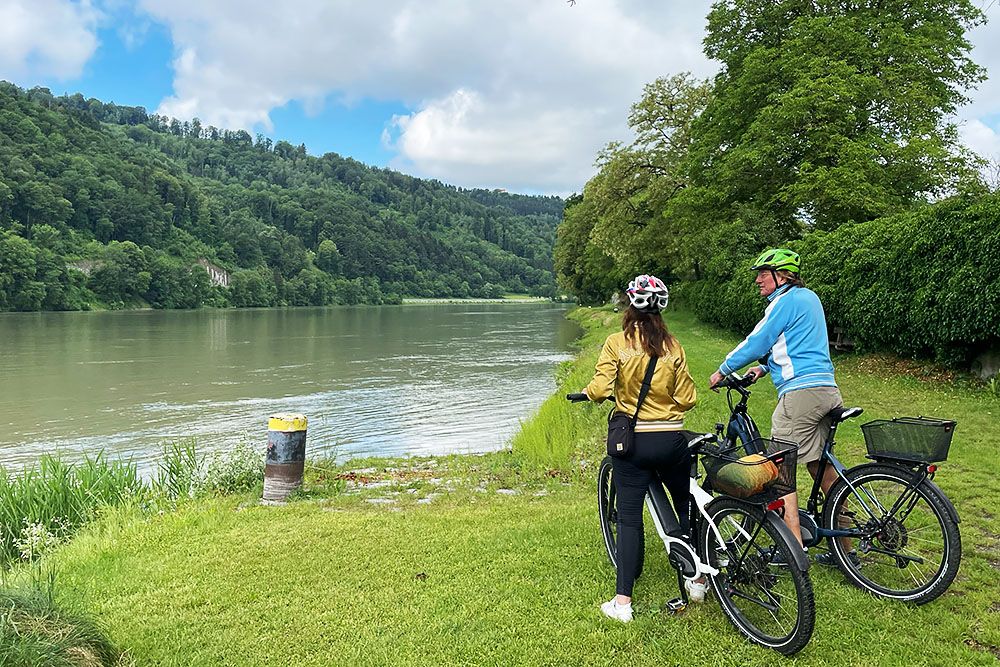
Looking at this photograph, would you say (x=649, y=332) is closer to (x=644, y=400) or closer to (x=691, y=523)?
(x=644, y=400)

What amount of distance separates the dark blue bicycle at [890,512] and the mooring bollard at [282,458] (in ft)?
16.2

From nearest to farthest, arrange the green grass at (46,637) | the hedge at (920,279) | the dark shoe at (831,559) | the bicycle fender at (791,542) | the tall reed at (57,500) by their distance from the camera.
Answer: the green grass at (46,637) < the bicycle fender at (791,542) < the dark shoe at (831,559) < the tall reed at (57,500) < the hedge at (920,279)

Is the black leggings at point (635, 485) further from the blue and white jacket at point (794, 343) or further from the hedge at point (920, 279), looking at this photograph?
the hedge at point (920, 279)

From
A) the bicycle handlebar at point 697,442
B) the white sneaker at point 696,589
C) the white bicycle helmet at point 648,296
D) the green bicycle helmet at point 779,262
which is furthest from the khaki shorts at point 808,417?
the white bicycle helmet at point 648,296

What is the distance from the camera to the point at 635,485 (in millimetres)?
4004

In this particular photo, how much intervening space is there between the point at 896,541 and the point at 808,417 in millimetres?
906

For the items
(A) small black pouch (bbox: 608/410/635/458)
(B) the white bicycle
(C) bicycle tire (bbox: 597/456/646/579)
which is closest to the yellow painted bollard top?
(C) bicycle tire (bbox: 597/456/646/579)

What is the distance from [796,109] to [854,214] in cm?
374

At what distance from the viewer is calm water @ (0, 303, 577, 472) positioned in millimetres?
14750

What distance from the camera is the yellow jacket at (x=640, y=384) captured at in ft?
12.8

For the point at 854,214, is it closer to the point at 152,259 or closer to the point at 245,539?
the point at 245,539

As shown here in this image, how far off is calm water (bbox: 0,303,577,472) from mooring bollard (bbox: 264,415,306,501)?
4.68 meters

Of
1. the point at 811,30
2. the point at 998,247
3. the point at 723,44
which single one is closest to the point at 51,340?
the point at 723,44

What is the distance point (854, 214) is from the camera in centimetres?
2100
